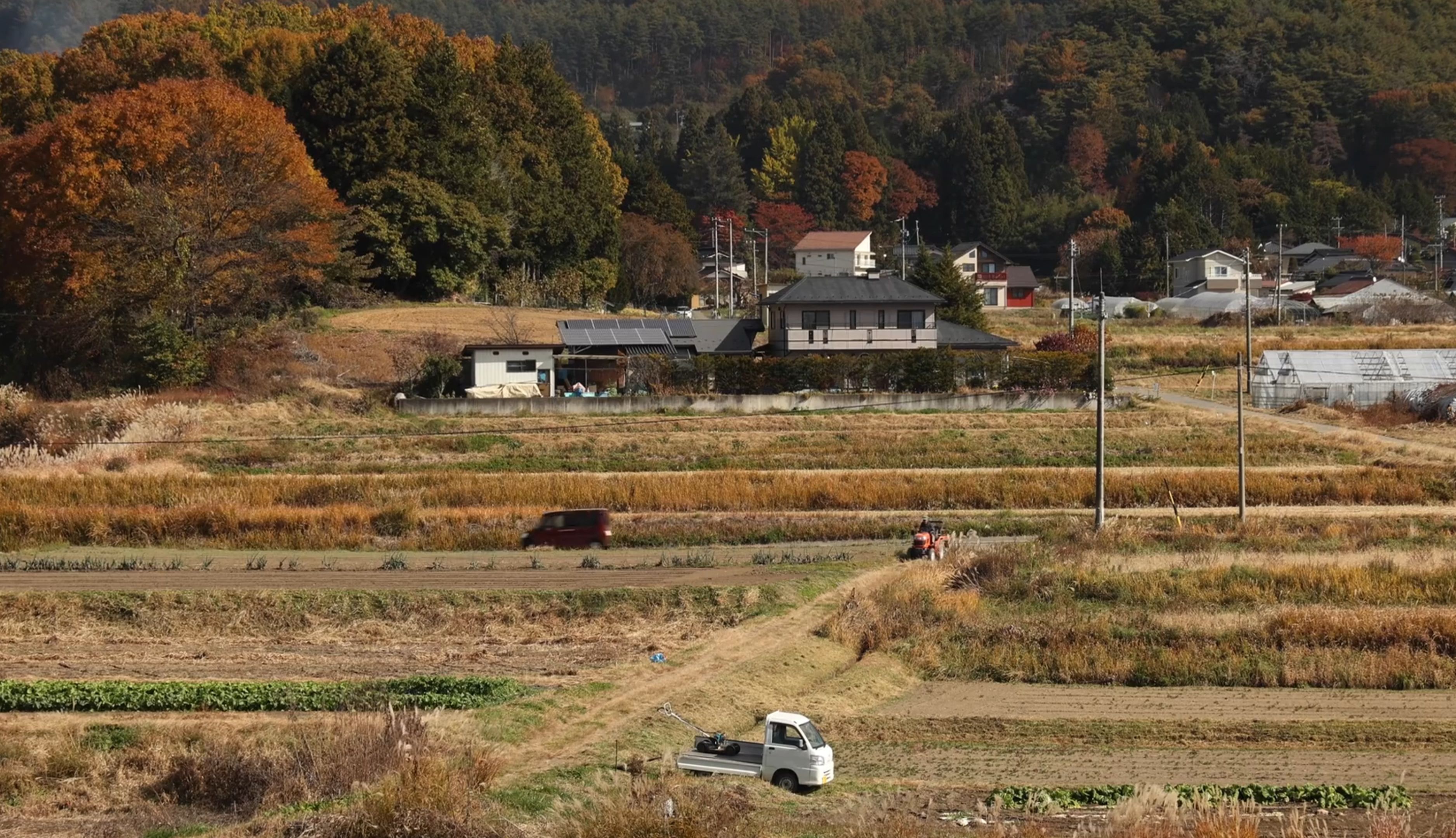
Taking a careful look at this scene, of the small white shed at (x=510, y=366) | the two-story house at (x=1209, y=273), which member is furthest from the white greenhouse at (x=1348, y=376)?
the two-story house at (x=1209, y=273)

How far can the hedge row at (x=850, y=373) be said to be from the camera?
44500 mm

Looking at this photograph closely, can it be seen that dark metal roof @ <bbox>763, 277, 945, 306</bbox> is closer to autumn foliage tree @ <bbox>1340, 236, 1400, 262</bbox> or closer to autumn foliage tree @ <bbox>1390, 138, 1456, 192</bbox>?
autumn foliage tree @ <bbox>1340, 236, 1400, 262</bbox>

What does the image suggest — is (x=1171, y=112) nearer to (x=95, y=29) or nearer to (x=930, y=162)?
(x=930, y=162)

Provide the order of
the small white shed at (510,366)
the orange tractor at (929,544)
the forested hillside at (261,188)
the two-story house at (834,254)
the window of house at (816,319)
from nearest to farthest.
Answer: the orange tractor at (929,544)
the small white shed at (510,366)
the forested hillside at (261,188)
the window of house at (816,319)
the two-story house at (834,254)

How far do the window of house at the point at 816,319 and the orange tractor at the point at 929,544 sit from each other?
68.0 feet

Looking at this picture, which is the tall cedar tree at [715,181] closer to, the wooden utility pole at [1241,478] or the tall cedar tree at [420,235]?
the tall cedar tree at [420,235]

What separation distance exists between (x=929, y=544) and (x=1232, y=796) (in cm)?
1220

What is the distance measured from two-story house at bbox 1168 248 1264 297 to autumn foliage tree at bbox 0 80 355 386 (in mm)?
49699

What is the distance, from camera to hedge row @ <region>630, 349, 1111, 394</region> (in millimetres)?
44500

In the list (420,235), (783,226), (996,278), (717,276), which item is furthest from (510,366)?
(783,226)

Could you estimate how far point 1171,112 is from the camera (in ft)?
382

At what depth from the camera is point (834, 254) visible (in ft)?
273

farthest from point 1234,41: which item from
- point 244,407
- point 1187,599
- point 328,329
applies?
point 1187,599

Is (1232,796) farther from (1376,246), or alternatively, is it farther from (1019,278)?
(1376,246)
